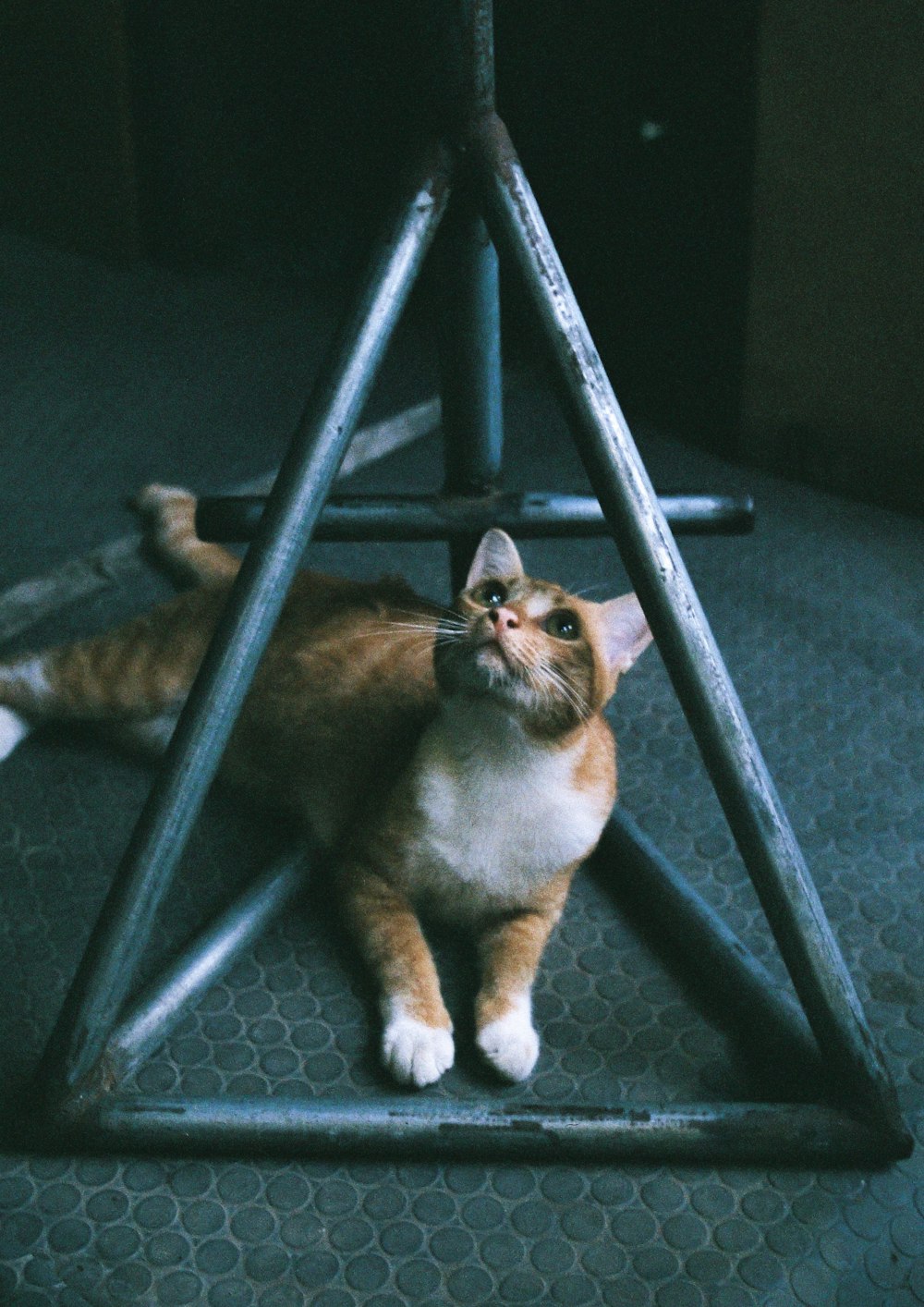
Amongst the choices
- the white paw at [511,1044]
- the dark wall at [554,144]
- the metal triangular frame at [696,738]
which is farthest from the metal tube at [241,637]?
the dark wall at [554,144]

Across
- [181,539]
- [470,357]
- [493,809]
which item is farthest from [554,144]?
[493,809]

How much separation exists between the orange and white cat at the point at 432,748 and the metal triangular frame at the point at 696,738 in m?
0.12

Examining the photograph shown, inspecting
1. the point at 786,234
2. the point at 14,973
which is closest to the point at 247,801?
the point at 14,973

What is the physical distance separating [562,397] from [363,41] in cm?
219

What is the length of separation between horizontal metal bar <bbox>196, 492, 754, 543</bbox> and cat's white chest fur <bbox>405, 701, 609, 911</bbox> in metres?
0.19

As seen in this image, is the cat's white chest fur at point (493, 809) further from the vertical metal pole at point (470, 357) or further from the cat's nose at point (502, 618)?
the vertical metal pole at point (470, 357)

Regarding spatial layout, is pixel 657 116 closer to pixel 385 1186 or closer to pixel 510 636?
pixel 510 636

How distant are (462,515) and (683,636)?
0.32m

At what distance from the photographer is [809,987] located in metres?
1.04

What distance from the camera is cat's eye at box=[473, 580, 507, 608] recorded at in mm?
1310

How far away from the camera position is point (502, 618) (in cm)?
119

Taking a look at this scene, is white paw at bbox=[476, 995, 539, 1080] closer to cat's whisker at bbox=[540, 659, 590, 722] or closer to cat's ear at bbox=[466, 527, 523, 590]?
cat's whisker at bbox=[540, 659, 590, 722]

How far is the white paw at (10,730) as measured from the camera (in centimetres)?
159

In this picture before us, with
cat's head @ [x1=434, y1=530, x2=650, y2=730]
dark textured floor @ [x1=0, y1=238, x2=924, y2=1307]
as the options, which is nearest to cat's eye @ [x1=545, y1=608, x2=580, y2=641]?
cat's head @ [x1=434, y1=530, x2=650, y2=730]
